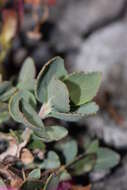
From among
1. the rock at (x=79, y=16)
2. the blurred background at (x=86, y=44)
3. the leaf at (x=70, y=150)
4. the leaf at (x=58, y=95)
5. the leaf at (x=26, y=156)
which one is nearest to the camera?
the leaf at (x=58, y=95)

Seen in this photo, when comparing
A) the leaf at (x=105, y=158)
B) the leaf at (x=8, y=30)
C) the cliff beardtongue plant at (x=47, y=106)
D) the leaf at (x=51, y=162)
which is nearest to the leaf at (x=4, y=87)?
the cliff beardtongue plant at (x=47, y=106)

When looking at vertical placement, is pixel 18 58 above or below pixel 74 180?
above

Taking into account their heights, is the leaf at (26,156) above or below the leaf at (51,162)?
above

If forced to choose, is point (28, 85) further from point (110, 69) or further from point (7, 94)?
point (110, 69)

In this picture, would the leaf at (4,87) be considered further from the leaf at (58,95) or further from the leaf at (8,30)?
the leaf at (8,30)

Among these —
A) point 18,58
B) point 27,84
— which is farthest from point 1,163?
point 18,58

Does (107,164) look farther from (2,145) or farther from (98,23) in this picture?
(98,23)

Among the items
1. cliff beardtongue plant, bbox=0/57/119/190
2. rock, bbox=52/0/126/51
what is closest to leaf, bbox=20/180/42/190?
cliff beardtongue plant, bbox=0/57/119/190
